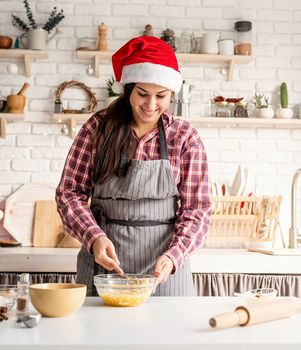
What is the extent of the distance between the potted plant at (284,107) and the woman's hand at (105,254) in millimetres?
2364

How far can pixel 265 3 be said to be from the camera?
175 inches

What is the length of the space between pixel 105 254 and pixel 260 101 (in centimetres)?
245

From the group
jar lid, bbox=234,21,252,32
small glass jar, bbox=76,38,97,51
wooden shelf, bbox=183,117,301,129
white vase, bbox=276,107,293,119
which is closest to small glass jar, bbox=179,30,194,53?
jar lid, bbox=234,21,252,32

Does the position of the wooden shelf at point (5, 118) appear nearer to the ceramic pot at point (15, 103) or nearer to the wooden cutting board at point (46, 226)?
the ceramic pot at point (15, 103)

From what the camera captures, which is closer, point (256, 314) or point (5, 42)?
point (256, 314)

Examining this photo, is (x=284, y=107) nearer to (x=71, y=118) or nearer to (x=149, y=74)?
(x=71, y=118)

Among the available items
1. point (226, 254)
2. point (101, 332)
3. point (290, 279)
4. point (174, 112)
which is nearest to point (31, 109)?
point (174, 112)

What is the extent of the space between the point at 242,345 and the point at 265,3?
3.38 meters

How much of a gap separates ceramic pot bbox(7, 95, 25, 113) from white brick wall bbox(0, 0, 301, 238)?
0.46ft

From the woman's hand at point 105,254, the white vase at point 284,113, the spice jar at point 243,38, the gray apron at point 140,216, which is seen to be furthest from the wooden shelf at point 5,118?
the woman's hand at point 105,254

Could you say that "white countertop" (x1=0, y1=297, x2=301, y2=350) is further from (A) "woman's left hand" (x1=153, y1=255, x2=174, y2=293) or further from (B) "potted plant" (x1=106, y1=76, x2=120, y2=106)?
(B) "potted plant" (x1=106, y1=76, x2=120, y2=106)

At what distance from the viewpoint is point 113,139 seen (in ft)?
8.19

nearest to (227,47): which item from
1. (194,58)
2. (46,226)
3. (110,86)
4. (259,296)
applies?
(194,58)

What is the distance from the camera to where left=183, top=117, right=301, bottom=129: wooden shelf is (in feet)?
13.9
